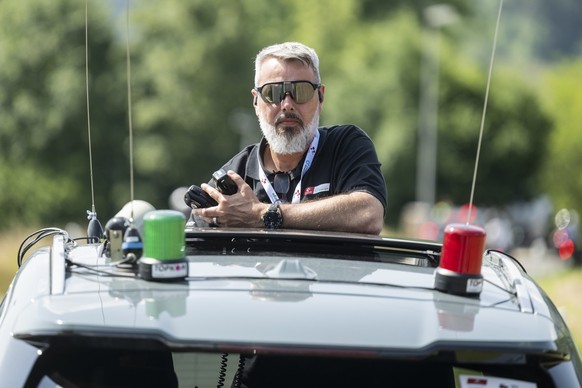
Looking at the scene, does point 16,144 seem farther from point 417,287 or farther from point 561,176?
point 417,287

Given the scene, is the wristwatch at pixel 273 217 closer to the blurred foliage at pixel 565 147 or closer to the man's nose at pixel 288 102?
the man's nose at pixel 288 102

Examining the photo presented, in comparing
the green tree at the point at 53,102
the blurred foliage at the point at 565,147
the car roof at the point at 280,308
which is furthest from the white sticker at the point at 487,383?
the green tree at the point at 53,102

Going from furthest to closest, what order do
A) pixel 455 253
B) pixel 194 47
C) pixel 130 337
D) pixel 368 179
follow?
pixel 194 47
pixel 368 179
pixel 455 253
pixel 130 337

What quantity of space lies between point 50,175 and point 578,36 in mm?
133341

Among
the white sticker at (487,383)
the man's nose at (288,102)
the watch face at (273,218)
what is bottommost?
the white sticker at (487,383)

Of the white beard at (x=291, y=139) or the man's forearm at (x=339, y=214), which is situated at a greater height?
the white beard at (x=291, y=139)

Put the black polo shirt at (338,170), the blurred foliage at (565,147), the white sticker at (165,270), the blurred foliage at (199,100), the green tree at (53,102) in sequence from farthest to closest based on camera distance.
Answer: the green tree at (53,102), the blurred foliage at (565,147), the blurred foliage at (199,100), the black polo shirt at (338,170), the white sticker at (165,270)

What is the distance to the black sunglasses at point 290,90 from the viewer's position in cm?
540

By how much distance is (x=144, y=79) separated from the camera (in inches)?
2527

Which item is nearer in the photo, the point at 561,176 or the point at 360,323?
the point at 360,323

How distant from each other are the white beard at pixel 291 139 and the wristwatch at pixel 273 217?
607 mm

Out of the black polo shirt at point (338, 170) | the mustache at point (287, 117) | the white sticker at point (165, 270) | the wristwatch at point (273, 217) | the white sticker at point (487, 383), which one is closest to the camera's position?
the white sticker at point (487, 383)

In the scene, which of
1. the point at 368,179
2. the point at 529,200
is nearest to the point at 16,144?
the point at 529,200

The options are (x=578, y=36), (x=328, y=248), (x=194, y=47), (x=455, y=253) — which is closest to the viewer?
(x=455, y=253)
